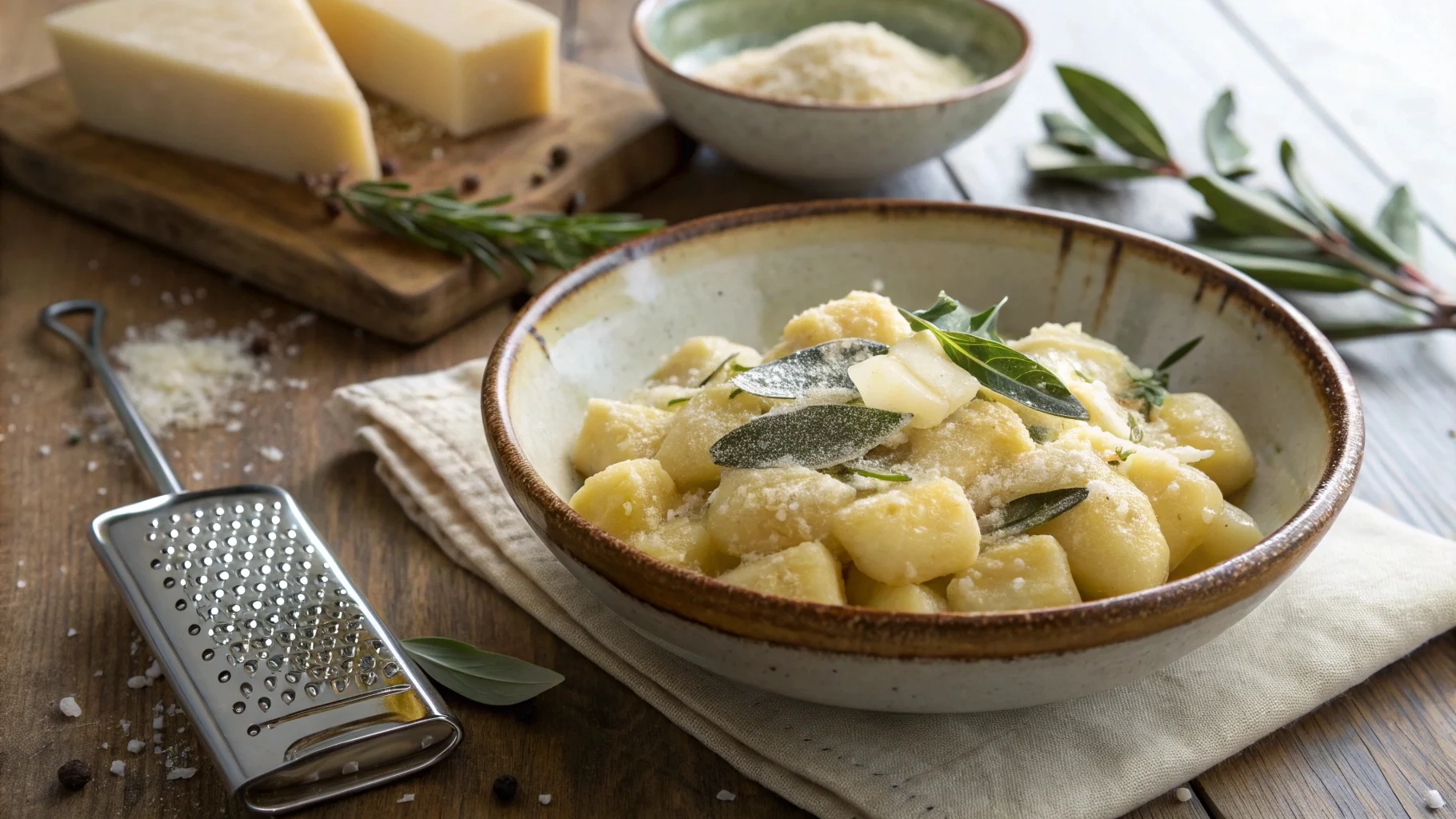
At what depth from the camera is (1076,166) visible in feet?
8.61

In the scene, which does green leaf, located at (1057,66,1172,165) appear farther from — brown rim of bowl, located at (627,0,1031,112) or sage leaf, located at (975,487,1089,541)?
sage leaf, located at (975,487,1089,541)

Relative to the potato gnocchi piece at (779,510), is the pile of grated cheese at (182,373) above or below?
below

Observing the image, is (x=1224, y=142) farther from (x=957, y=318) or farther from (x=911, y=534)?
(x=911, y=534)

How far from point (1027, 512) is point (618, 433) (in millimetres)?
492

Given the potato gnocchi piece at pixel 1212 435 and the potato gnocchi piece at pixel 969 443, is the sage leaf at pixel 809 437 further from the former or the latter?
the potato gnocchi piece at pixel 1212 435

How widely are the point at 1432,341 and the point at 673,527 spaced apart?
1.60 metres

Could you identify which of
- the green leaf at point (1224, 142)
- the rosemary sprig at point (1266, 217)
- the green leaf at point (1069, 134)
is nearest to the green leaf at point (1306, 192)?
the rosemary sprig at point (1266, 217)

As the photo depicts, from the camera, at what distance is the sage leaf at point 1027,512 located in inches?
50.8

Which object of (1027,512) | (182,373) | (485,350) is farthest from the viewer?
(485,350)

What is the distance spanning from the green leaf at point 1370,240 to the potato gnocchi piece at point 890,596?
1.49m

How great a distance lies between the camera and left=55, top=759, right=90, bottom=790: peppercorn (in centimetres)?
133

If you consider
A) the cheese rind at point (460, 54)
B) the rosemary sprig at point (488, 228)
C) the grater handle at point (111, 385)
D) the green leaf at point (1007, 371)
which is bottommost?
the grater handle at point (111, 385)

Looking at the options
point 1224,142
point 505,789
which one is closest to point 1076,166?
point 1224,142

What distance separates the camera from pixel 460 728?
136cm
